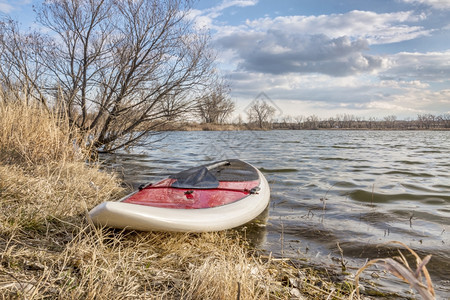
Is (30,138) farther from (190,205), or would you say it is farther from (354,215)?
(354,215)

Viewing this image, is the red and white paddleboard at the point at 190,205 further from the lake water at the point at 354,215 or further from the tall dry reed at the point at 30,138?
the tall dry reed at the point at 30,138

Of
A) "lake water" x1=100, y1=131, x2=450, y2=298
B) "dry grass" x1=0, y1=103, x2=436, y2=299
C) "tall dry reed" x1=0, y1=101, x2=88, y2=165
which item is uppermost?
"tall dry reed" x1=0, y1=101, x2=88, y2=165

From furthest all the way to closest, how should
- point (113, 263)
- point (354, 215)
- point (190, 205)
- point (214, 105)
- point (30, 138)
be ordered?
point (214, 105) → point (30, 138) → point (354, 215) → point (190, 205) → point (113, 263)

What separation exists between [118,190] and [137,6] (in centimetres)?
603

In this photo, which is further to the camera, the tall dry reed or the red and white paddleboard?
the tall dry reed

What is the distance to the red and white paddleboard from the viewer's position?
2.70 meters

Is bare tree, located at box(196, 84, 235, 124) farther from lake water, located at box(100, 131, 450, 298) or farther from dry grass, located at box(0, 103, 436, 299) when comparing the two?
dry grass, located at box(0, 103, 436, 299)

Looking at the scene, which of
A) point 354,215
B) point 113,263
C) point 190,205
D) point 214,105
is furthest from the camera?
point 214,105

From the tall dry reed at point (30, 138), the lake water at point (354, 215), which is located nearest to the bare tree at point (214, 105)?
the lake water at point (354, 215)

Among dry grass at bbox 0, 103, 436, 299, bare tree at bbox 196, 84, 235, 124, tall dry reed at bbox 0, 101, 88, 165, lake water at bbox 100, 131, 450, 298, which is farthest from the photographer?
bare tree at bbox 196, 84, 235, 124

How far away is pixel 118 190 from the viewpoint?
5.23 m

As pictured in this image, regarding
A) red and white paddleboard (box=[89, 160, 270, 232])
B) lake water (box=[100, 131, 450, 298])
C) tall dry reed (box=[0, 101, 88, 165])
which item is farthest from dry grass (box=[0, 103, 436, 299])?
tall dry reed (box=[0, 101, 88, 165])

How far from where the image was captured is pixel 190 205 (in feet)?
11.5

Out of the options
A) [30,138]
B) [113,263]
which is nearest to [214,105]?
Result: [30,138]
